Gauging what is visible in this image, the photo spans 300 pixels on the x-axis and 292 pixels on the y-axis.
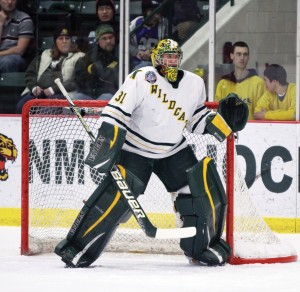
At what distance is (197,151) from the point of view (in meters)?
6.29

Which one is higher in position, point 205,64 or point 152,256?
point 205,64

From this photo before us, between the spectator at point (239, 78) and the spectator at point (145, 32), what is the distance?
473mm

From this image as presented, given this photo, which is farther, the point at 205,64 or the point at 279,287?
the point at 205,64

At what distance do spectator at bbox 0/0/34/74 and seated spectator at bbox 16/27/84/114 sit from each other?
0.10 metres

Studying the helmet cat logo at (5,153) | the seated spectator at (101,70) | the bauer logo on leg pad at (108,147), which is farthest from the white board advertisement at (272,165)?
the bauer logo on leg pad at (108,147)

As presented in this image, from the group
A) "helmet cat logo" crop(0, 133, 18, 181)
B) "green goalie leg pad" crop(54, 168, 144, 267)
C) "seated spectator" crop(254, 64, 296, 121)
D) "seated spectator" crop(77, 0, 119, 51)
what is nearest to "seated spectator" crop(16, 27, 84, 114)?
"seated spectator" crop(77, 0, 119, 51)

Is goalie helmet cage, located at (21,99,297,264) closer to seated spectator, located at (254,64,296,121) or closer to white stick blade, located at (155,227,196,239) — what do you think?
white stick blade, located at (155,227,196,239)

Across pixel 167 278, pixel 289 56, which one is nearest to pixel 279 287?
pixel 167 278

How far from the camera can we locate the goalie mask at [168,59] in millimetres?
5387

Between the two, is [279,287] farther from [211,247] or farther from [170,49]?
[170,49]

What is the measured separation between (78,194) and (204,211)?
1.11m

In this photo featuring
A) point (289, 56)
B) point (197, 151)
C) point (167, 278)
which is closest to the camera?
point (167, 278)

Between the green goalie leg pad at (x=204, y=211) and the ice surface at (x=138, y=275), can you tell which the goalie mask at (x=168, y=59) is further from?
the ice surface at (x=138, y=275)

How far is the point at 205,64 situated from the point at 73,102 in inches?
65.9
